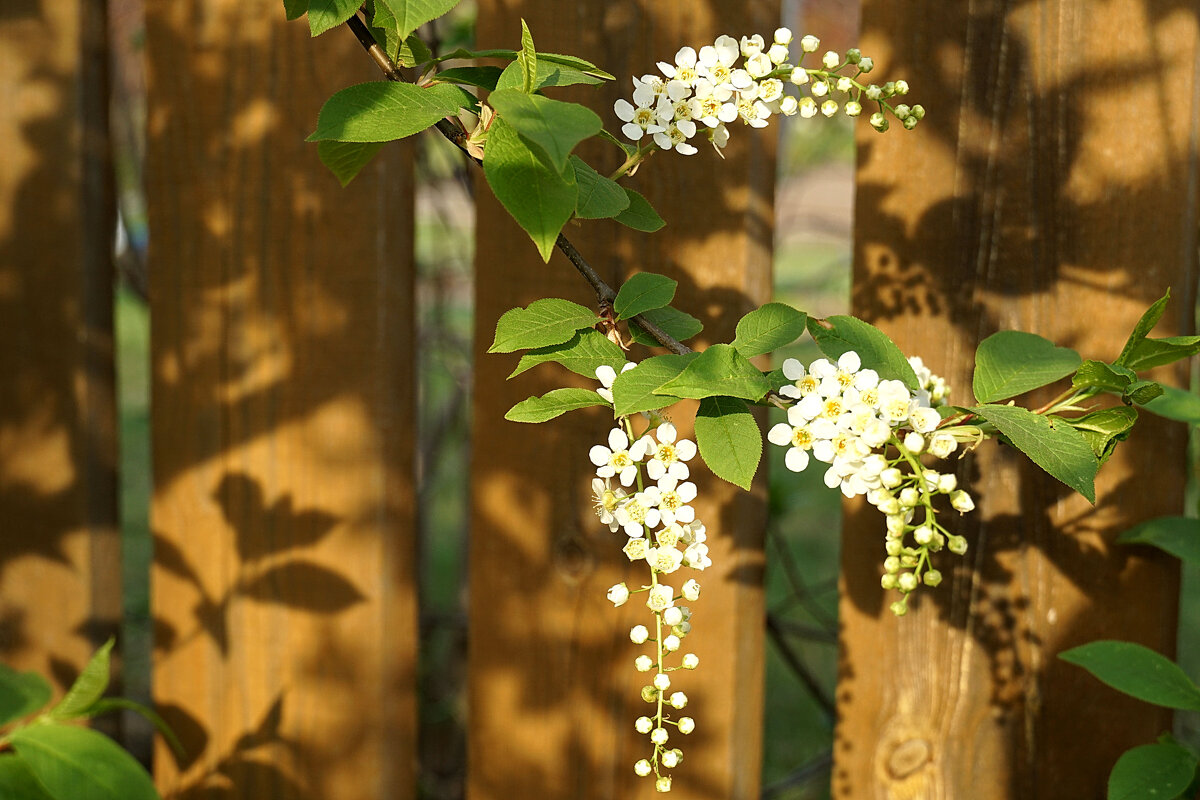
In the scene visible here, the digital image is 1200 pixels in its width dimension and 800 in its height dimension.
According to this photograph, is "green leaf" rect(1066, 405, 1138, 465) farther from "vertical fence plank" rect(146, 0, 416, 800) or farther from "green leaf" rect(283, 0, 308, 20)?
"vertical fence plank" rect(146, 0, 416, 800)

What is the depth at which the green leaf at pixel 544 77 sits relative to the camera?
0.77m

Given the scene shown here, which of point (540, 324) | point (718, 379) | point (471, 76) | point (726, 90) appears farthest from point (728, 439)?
point (471, 76)

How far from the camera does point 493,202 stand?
1391 millimetres

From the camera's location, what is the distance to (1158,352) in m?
0.90

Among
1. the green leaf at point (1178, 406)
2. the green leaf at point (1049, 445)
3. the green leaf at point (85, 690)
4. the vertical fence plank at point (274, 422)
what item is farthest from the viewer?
the vertical fence plank at point (274, 422)

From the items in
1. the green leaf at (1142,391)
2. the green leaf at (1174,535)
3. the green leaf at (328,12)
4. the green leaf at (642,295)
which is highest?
the green leaf at (328,12)

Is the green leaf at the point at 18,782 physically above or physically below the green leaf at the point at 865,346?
below

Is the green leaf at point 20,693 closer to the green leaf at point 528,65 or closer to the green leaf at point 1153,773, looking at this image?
the green leaf at point 528,65

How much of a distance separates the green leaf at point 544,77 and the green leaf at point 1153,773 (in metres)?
0.96

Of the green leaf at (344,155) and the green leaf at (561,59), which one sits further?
the green leaf at (344,155)

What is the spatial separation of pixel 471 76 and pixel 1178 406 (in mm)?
857

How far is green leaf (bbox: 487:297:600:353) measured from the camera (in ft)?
2.77

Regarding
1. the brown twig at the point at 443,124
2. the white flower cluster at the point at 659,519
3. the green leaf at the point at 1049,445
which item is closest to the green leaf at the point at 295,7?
the brown twig at the point at 443,124

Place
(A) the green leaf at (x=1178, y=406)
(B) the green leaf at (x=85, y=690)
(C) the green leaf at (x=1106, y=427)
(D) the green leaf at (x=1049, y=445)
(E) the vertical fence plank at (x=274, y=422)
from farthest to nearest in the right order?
(E) the vertical fence plank at (x=274, y=422), (B) the green leaf at (x=85, y=690), (A) the green leaf at (x=1178, y=406), (C) the green leaf at (x=1106, y=427), (D) the green leaf at (x=1049, y=445)
